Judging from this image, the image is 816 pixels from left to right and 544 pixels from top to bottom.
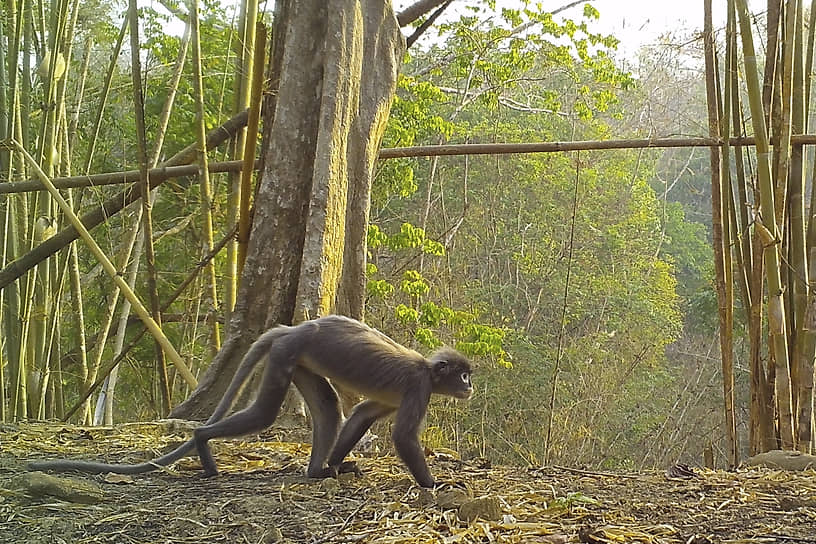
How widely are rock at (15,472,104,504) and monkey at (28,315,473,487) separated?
1.14 feet

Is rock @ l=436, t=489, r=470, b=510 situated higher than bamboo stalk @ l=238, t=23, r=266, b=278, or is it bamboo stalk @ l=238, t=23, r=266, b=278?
bamboo stalk @ l=238, t=23, r=266, b=278

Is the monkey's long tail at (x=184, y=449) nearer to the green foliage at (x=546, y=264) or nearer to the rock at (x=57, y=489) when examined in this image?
the rock at (x=57, y=489)

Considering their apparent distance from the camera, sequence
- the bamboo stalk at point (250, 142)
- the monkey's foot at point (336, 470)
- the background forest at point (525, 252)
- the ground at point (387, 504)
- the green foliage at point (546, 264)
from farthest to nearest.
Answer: the green foliage at point (546, 264)
the background forest at point (525, 252)
the bamboo stalk at point (250, 142)
the monkey's foot at point (336, 470)
the ground at point (387, 504)

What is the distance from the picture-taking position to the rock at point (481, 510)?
2695mm

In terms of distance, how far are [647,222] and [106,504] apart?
16572 mm

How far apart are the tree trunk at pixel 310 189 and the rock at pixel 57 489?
5.13 ft

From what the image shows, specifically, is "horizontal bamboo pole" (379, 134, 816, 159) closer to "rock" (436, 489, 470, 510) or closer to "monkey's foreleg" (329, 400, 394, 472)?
"monkey's foreleg" (329, 400, 394, 472)

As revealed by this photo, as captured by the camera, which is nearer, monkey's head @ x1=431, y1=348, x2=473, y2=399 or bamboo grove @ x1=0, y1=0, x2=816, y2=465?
monkey's head @ x1=431, y1=348, x2=473, y2=399

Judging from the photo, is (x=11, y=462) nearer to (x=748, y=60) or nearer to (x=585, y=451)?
(x=748, y=60)

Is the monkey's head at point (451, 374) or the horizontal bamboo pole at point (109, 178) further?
the horizontal bamboo pole at point (109, 178)

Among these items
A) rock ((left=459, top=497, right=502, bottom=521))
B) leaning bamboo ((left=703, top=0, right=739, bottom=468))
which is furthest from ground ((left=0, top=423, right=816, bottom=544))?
leaning bamboo ((left=703, top=0, right=739, bottom=468))

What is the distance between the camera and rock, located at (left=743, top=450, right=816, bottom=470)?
3.80 meters

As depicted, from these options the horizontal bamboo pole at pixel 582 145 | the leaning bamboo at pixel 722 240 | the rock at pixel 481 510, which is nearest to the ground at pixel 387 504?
the rock at pixel 481 510

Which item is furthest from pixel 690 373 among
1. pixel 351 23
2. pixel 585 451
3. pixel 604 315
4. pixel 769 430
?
pixel 351 23
